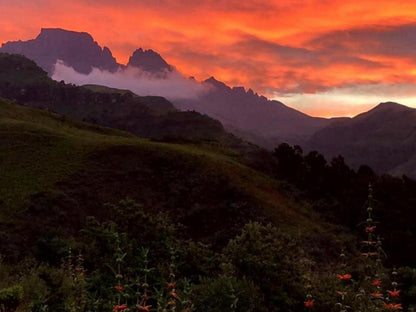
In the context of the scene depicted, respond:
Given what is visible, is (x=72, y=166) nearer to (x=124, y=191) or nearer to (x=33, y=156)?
(x=33, y=156)

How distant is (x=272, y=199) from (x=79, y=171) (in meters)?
21.7

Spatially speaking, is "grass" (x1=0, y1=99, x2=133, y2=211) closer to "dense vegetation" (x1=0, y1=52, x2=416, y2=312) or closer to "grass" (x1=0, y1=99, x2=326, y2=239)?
"grass" (x1=0, y1=99, x2=326, y2=239)

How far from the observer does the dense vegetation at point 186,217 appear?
16.5 metres

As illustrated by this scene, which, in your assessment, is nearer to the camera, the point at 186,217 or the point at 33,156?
the point at 186,217

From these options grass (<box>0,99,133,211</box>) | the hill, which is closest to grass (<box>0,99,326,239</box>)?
grass (<box>0,99,133,211</box>)

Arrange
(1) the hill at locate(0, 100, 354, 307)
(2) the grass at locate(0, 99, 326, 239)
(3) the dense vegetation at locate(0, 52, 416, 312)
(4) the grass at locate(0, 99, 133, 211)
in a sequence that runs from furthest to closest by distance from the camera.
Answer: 1. (2) the grass at locate(0, 99, 326, 239)
2. (4) the grass at locate(0, 99, 133, 211)
3. (1) the hill at locate(0, 100, 354, 307)
4. (3) the dense vegetation at locate(0, 52, 416, 312)

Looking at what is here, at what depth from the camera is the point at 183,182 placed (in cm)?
4862

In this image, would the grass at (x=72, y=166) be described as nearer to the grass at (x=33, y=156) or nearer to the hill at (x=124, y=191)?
the grass at (x=33, y=156)

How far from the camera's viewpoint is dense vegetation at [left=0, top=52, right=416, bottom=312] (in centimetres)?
1652

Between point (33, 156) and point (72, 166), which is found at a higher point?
point (33, 156)

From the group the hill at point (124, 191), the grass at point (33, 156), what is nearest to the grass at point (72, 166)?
the grass at point (33, 156)

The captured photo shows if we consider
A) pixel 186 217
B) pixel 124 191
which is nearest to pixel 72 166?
pixel 124 191

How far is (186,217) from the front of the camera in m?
42.6

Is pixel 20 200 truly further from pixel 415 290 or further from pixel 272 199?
pixel 415 290
